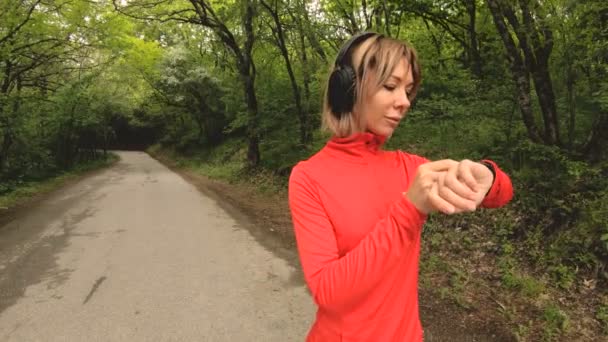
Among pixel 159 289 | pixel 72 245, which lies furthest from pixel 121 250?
pixel 159 289

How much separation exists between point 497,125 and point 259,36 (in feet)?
31.6

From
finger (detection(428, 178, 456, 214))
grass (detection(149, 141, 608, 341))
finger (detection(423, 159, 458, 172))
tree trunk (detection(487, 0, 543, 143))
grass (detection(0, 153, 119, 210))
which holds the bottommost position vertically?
grass (detection(0, 153, 119, 210))

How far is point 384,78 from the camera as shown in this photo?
3.66 ft

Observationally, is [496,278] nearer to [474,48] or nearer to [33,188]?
[474,48]

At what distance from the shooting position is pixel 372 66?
1.14 meters

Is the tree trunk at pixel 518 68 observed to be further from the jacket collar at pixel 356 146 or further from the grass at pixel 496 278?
the jacket collar at pixel 356 146

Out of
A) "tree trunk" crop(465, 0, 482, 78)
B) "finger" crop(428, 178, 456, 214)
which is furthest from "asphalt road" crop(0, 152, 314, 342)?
"tree trunk" crop(465, 0, 482, 78)

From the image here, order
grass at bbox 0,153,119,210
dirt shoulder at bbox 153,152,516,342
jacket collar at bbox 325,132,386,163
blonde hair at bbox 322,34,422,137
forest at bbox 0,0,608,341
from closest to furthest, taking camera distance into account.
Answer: blonde hair at bbox 322,34,422,137
jacket collar at bbox 325,132,386,163
dirt shoulder at bbox 153,152,516,342
forest at bbox 0,0,608,341
grass at bbox 0,153,119,210

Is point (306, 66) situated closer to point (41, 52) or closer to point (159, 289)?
point (159, 289)

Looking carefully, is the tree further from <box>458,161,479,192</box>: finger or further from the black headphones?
<box>458,161,479,192</box>: finger

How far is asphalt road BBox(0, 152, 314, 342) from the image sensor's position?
4047mm

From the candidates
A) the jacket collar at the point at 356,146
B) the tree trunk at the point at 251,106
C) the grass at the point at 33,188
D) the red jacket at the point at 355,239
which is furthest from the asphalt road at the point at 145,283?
the tree trunk at the point at 251,106

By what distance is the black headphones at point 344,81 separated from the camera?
3.79 feet

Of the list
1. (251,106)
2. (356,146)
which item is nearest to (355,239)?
(356,146)
